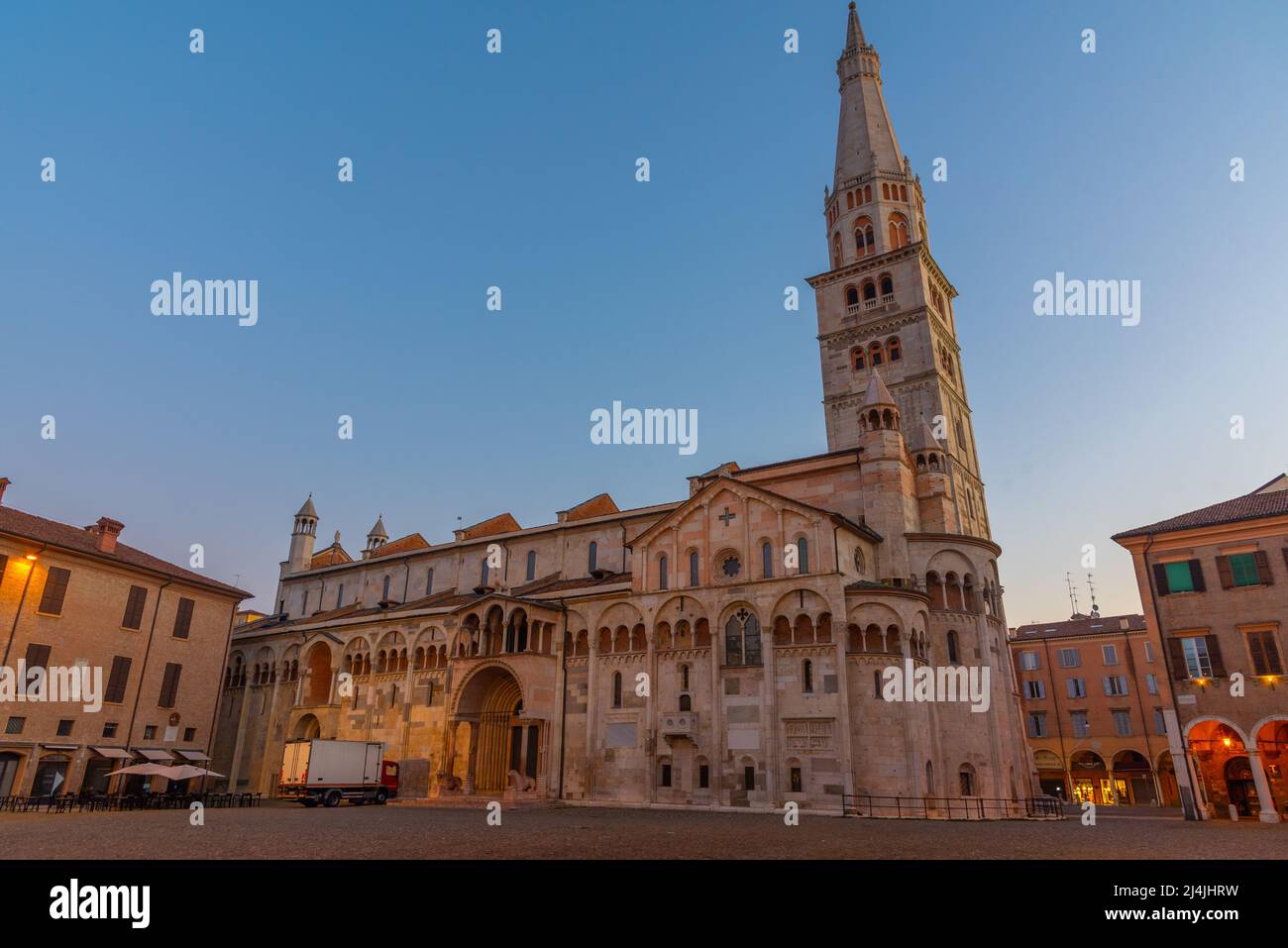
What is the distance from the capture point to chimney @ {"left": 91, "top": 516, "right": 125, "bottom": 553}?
3825 centimetres

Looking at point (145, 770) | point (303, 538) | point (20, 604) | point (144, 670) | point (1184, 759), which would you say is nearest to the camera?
point (1184, 759)

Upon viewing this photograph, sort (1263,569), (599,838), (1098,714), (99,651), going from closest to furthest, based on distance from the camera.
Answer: (599,838), (1263,569), (99,651), (1098,714)

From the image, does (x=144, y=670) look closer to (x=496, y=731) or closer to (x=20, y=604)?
(x=20, y=604)

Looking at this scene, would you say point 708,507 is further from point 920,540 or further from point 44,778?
point 44,778

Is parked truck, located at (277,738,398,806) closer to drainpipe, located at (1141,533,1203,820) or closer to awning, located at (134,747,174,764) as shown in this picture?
awning, located at (134,747,174,764)

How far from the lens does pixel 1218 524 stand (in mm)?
28703

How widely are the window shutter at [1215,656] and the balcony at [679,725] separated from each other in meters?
20.3

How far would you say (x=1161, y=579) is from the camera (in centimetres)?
2984

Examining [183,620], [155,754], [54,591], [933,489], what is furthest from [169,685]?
[933,489]

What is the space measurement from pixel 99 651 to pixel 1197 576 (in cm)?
4927

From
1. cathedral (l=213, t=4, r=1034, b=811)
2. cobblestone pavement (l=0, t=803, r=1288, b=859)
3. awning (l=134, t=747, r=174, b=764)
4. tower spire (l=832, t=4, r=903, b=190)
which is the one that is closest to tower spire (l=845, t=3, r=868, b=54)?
tower spire (l=832, t=4, r=903, b=190)

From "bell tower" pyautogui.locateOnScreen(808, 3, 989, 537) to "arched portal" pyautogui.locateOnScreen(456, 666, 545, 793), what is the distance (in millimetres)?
23227
